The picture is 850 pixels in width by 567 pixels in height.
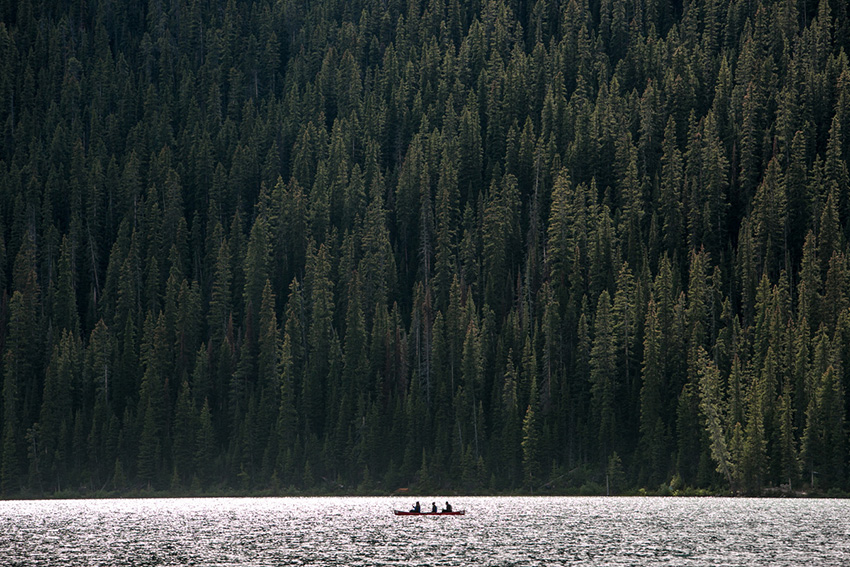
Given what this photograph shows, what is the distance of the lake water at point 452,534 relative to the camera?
7825 cm

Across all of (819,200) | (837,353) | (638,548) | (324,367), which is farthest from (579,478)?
(638,548)

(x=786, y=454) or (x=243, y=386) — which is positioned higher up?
(x=243, y=386)

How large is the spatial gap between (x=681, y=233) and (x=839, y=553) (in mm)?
125430

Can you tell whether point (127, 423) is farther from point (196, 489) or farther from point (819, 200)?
point (819, 200)

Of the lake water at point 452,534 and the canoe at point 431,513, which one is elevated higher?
the canoe at point 431,513

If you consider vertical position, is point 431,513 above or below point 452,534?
above

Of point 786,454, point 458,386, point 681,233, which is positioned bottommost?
point 786,454

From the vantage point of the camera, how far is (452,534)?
9819cm

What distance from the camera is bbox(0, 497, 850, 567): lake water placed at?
78250mm

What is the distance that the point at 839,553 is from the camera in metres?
77.6

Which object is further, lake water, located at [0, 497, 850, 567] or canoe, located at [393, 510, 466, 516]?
canoe, located at [393, 510, 466, 516]

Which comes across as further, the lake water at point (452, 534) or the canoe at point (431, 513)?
the canoe at point (431, 513)

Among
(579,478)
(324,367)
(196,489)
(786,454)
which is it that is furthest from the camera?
(324,367)

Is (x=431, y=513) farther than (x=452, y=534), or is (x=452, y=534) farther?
(x=431, y=513)
